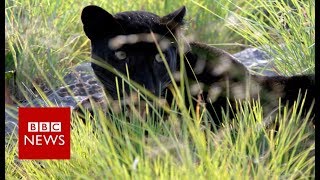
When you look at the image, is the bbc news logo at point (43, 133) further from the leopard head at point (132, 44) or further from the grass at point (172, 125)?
the leopard head at point (132, 44)

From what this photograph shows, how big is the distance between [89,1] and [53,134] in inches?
81.4

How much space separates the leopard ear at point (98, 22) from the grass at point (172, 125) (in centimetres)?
31

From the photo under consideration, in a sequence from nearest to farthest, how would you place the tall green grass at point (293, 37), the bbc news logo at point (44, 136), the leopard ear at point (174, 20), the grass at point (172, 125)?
1. the grass at point (172, 125)
2. the bbc news logo at point (44, 136)
3. the leopard ear at point (174, 20)
4. the tall green grass at point (293, 37)

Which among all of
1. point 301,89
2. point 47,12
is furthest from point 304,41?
point 47,12

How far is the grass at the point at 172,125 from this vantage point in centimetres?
295

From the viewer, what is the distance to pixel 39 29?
4.97m

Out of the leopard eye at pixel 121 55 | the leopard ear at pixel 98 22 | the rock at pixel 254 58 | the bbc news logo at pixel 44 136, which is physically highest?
the leopard ear at pixel 98 22

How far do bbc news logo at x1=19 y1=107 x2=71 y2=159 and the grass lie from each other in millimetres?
72

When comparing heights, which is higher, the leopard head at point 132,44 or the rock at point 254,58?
the leopard head at point 132,44

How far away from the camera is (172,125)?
318 cm

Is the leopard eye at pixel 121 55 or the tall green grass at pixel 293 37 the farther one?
the tall green grass at pixel 293 37

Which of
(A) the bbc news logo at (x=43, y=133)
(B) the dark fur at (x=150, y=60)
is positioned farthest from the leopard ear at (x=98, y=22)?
(A) the bbc news logo at (x=43, y=133)

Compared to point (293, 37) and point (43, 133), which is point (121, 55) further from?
point (293, 37)
